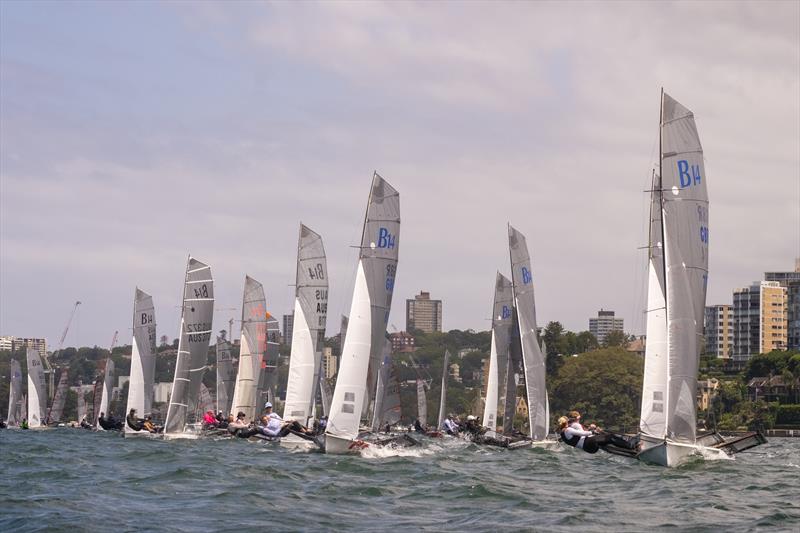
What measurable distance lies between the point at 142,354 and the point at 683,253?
37.9m

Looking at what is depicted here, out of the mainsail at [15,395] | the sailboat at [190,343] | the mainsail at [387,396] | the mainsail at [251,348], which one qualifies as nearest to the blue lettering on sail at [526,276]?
the mainsail at [387,396]

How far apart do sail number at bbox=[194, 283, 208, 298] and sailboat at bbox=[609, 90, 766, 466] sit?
27058 mm

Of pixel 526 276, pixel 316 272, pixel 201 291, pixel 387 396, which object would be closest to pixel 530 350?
pixel 526 276

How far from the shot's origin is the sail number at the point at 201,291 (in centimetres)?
5991

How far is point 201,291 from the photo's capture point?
60156mm

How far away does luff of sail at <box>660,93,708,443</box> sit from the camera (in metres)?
37.0

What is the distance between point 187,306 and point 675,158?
92.8ft

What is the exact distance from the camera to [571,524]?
2414cm

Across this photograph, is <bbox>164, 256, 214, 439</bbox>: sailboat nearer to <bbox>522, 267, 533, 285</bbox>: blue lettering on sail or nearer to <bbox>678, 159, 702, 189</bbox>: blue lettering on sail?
<bbox>522, 267, 533, 285</bbox>: blue lettering on sail

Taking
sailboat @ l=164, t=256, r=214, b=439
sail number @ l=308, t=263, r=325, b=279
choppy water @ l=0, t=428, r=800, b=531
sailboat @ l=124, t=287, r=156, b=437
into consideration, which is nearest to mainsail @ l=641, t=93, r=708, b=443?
choppy water @ l=0, t=428, r=800, b=531

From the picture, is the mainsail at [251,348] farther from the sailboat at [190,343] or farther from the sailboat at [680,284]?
the sailboat at [680,284]

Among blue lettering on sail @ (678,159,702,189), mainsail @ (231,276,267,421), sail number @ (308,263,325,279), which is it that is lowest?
mainsail @ (231,276,267,421)

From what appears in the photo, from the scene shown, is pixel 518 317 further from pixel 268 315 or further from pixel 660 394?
pixel 268 315

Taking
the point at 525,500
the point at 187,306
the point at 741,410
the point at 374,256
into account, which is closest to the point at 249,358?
the point at 187,306
